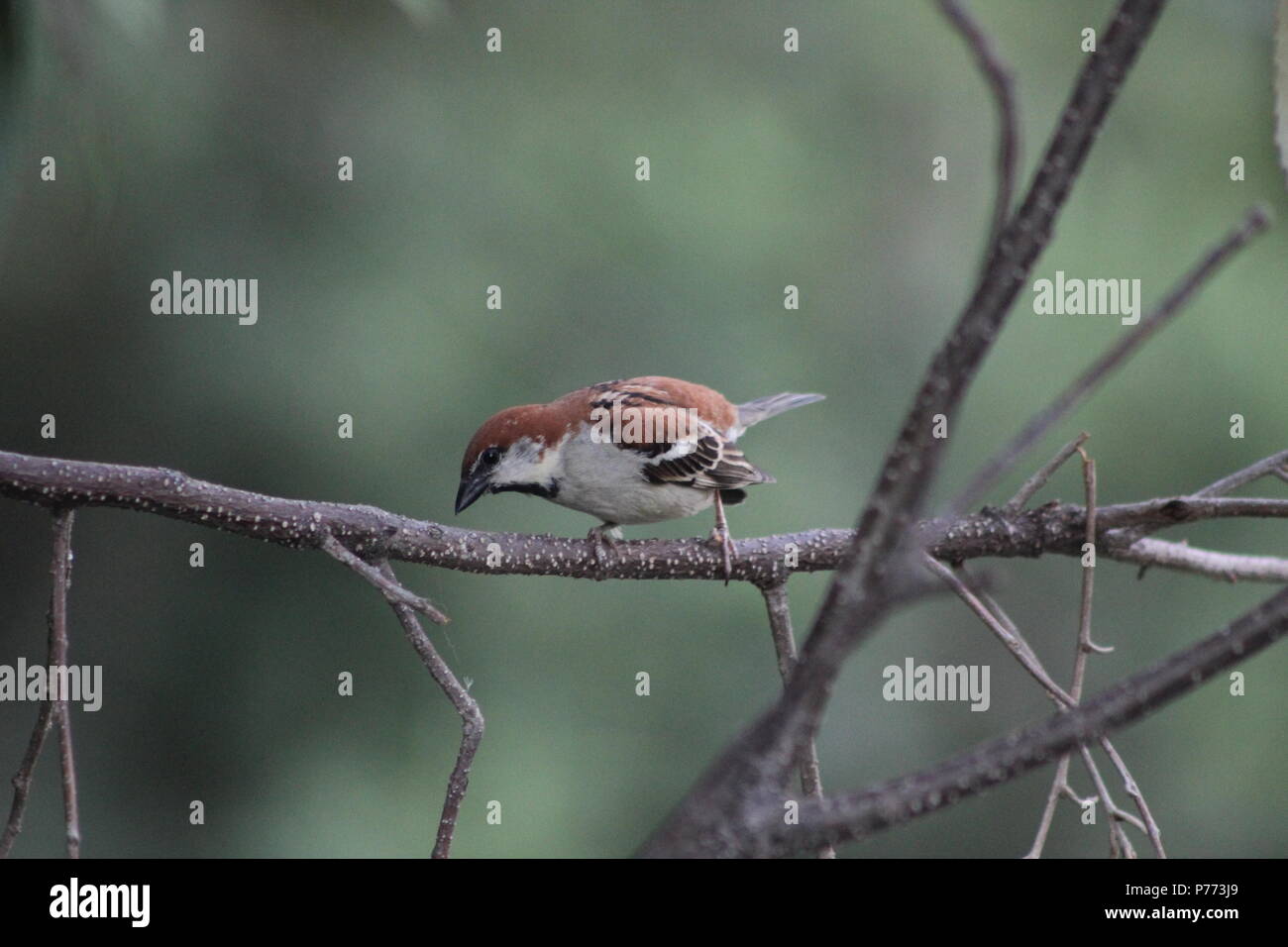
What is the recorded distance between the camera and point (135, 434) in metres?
5.32

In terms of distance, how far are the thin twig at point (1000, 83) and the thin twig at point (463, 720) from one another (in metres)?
1.09

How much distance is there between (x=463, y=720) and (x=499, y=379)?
3.47 meters

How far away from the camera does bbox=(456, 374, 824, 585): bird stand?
128 inches

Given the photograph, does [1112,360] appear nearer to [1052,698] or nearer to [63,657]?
[1052,698]

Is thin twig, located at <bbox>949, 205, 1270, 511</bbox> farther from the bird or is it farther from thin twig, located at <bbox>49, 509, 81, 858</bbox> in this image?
the bird

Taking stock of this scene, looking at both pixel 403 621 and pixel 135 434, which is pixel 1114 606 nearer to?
pixel 135 434

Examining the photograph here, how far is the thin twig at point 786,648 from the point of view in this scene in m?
1.77

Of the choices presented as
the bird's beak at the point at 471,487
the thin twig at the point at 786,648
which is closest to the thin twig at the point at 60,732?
the thin twig at the point at 786,648

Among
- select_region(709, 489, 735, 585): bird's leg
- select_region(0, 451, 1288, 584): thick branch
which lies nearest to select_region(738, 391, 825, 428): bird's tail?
select_region(709, 489, 735, 585): bird's leg

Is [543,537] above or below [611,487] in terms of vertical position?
below

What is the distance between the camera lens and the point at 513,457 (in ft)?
10.7

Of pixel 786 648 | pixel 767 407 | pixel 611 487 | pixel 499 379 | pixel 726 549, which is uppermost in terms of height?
pixel 499 379

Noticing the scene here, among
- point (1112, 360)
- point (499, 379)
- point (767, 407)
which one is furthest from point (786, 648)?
point (499, 379)
